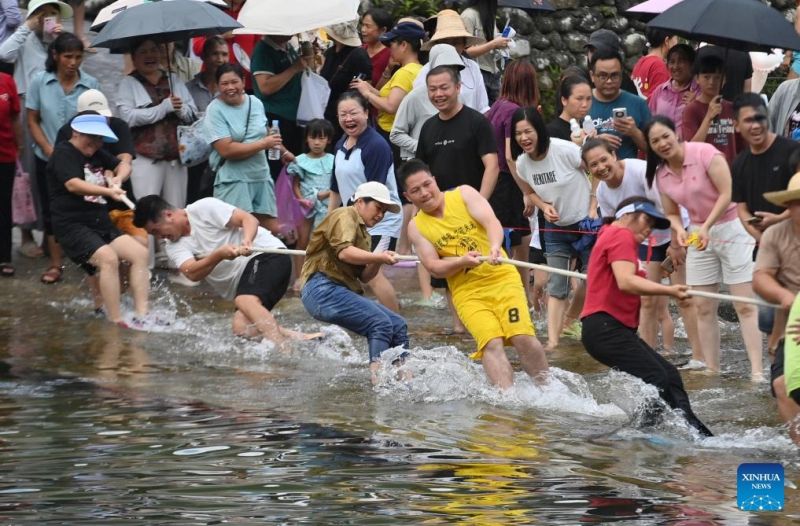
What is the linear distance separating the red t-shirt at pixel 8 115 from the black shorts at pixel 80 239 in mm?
1265

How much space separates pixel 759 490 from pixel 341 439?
2.50 meters

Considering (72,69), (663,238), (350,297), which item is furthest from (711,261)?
(72,69)

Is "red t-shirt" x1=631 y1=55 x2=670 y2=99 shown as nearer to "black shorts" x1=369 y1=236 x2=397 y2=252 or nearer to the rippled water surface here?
the rippled water surface

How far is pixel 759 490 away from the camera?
6996 millimetres

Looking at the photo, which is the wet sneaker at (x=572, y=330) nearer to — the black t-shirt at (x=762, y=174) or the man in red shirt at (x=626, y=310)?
the black t-shirt at (x=762, y=174)

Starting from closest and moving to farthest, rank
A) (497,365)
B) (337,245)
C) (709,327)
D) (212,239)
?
(497,365)
(337,245)
(709,327)
(212,239)

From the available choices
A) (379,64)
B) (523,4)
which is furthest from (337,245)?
(523,4)

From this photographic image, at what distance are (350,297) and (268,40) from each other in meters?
4.06

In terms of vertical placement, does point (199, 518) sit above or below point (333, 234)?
below

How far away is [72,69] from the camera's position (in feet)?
43.3

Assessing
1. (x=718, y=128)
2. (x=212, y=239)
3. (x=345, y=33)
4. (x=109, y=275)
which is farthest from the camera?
(x=345, y=33)

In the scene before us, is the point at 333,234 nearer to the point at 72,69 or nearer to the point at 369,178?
the point at 369,178

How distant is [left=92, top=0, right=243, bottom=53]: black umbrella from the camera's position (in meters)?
12.9

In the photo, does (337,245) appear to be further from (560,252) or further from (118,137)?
(118,137)
